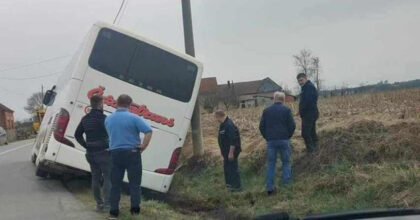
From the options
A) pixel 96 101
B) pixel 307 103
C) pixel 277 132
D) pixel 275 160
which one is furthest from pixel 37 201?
pixel 307 103

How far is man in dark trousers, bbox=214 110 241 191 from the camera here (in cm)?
1134

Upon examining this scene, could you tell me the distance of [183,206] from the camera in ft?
37.3

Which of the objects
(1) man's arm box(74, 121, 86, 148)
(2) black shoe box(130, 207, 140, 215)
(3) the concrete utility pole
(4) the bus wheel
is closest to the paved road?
(4) the bus wheel

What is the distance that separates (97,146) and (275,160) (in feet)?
10.8

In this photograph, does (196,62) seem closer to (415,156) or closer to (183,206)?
(183,206)

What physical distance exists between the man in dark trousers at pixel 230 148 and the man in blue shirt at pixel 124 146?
334 cm

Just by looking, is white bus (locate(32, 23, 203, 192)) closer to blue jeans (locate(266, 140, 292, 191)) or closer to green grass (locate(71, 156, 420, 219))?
green grass (locate(71, 156, 420, 219))

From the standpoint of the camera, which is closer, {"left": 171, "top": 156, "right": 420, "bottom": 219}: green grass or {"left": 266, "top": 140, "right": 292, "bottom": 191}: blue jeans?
{"left": 171, "top": 156, "right": 420, "bottom": 219}: green grass

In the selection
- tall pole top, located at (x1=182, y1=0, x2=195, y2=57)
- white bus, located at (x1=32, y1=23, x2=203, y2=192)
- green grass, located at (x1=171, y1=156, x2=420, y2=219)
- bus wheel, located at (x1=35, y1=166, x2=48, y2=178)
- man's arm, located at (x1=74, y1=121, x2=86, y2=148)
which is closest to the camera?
green grass, located at (x1=171, y1=156, x2=420, y2=219)

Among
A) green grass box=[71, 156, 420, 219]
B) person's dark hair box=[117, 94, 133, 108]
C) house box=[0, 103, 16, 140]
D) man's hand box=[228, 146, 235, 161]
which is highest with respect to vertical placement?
person's dark hair box=[117, 94, 133, 108]

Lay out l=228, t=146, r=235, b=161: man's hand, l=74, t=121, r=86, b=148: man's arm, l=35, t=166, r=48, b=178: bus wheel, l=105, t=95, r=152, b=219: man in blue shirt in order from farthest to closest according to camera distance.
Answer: l=35, t=166, r=48, b=178: bus wheel → l=228, t=146, r=235, b=161: man's hand → l=74, t=121, r=86, b=148: man's arm → l=105, t=95, r=152, b=219: man in blue shirt

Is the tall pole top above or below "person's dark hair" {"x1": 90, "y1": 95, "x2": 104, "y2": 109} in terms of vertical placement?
above

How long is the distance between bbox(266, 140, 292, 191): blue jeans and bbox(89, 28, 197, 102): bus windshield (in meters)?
2.09

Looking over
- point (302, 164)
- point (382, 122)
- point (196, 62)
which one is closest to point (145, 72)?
point (196, 62)
